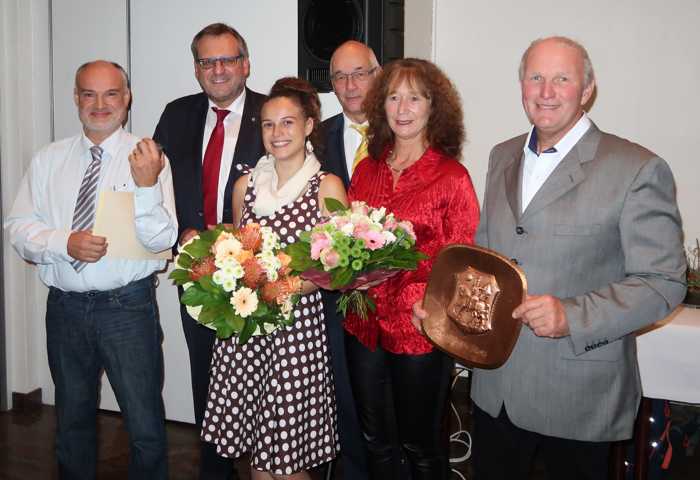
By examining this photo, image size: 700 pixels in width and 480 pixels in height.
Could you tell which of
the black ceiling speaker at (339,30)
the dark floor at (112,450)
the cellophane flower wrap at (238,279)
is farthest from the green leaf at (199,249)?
the dark floor at (112,450)

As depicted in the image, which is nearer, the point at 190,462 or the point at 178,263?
the point at 178,263

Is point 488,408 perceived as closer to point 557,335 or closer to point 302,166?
point 557,335

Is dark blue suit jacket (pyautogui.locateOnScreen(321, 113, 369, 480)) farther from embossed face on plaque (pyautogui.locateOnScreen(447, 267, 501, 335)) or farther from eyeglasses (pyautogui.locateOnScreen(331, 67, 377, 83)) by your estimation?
embossed face on plaque (pyautogui.locateOnScreen(447, 267, 501, 335))

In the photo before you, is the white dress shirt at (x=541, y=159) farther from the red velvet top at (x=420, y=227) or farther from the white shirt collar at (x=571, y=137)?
the red velvet top at (x=420, y=227)

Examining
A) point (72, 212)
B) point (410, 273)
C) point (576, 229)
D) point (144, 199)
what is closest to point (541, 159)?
point (576, 229)

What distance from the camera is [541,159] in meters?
1.82

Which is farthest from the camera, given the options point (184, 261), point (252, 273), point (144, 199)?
point (144, 199)

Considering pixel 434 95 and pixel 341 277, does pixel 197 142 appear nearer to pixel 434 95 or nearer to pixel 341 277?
pixel 434 95

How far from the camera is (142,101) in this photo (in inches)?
147

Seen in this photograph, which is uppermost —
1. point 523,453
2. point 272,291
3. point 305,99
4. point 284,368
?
point 305,99

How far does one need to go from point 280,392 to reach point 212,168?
116cm

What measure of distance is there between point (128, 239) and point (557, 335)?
162cm

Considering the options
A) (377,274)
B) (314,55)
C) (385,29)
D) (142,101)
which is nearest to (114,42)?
(142,101)

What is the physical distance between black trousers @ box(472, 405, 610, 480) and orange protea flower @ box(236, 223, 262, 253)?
2.86 feet
